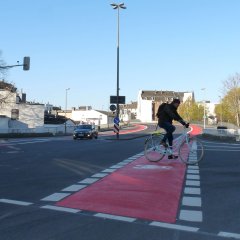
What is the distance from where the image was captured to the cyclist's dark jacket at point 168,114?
559 inches

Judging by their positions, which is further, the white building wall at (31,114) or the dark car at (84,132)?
the white building wall at (31,114)

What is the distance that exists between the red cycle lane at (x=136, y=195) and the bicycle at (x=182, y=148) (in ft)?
5.40

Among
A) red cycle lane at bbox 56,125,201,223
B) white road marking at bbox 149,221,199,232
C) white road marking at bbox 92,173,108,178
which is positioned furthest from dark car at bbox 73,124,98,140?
white road marking at bbox 149,221,199,232

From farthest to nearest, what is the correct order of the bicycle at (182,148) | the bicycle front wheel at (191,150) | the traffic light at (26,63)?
the traffic light at (26,63)
the bicycle at (182,148)
the bicycle front wheel at (191,150)

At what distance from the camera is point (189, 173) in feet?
40.8

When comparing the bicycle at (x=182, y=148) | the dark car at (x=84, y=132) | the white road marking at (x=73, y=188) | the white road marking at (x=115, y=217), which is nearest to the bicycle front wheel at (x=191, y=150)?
the bicycle at (x=182, y=148)

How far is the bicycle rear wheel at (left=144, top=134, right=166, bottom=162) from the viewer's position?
14938 mm

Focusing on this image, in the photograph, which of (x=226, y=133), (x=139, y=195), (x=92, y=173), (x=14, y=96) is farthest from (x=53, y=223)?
(x=14, y=96)

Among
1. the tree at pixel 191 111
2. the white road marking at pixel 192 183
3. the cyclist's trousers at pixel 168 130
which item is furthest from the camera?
the tree at pixel 191 111

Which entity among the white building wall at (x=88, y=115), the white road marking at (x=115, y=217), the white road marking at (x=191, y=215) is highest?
the white building wall at (x=88, y=115)

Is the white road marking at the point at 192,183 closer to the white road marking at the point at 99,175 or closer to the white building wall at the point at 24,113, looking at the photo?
A: the white road marking at the point at 99,175

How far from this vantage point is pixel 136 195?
8859 mm

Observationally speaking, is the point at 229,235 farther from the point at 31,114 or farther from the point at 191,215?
the point at 31,114

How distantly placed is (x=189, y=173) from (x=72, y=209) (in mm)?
5510
